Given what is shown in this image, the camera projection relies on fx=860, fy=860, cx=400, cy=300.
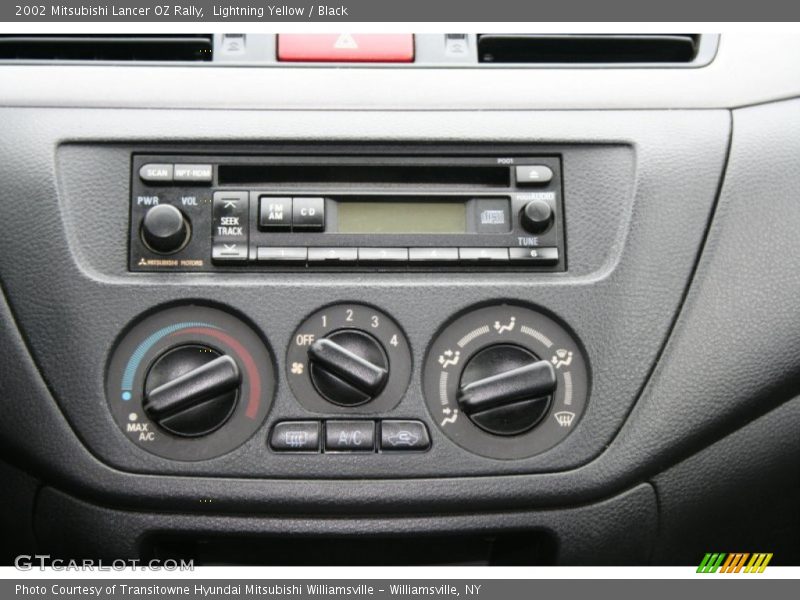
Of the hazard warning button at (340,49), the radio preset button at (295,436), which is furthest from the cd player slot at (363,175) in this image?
the radio preset button at (295,436)

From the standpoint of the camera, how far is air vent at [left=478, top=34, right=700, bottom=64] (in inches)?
46.3

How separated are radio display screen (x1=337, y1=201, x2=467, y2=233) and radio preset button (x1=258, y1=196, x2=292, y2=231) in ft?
0.21

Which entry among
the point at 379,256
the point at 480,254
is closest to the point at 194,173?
the point at 379,256

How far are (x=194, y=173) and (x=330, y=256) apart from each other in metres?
0.21

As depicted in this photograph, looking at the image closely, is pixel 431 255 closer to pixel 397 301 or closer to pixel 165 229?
pixel 397 301

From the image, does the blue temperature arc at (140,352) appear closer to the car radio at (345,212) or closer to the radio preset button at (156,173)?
the car radio at (345,212)

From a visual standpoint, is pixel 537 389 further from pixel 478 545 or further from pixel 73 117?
pixel 73 117

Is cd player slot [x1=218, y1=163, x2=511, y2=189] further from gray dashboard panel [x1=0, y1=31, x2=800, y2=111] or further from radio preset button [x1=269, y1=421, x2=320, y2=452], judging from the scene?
radio preset button [x1=269, y1=421, x2=320, y2=452]

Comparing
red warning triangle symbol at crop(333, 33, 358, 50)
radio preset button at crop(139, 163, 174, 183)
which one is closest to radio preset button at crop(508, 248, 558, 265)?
red warning triangle symbol at crop(333, 33, 358, 50)

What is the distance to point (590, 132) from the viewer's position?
113 centimetres

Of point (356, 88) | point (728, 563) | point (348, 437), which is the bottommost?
point (728, 563)

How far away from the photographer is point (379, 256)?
3.55 ft

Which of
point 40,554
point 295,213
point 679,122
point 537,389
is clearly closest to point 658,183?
point 679,122

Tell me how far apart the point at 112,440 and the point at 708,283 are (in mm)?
772
